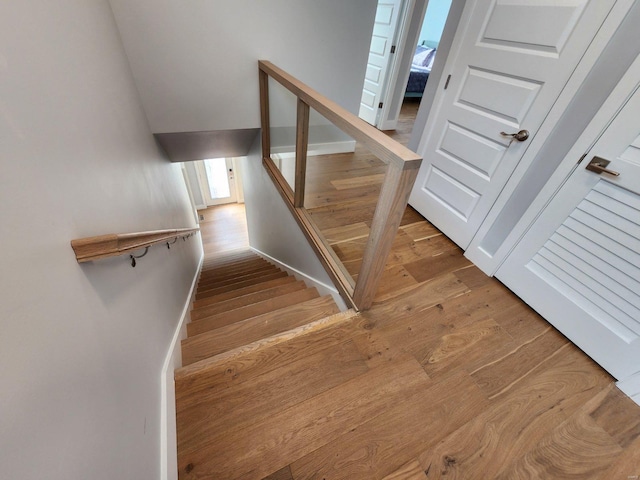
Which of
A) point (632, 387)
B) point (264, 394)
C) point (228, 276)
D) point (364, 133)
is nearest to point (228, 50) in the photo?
Result: point (364, 133)

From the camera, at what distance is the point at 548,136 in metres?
1.46

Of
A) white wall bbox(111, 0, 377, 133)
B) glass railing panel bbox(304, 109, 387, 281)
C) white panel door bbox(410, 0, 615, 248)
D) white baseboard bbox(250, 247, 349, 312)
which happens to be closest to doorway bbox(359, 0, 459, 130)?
white wall bbox(111, 0, 377, 133)

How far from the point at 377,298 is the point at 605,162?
1.30 metres

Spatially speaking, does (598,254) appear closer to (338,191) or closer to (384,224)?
(384,224)

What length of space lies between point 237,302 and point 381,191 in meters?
1.55

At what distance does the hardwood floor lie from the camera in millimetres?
1038

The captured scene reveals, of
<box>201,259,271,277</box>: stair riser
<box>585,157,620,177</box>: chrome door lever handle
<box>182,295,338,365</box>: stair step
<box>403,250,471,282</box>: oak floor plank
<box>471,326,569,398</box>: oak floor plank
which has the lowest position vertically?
<box>201,259,271,277</box>: stair riser

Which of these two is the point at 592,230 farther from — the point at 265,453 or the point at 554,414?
the point at 265,453

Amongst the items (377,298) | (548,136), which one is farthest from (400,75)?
(377,298)

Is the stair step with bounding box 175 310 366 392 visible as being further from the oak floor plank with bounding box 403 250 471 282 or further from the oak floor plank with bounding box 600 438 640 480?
the oak floor plank with bounding box 600 438 640 480

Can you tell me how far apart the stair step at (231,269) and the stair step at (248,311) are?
1.68 meters

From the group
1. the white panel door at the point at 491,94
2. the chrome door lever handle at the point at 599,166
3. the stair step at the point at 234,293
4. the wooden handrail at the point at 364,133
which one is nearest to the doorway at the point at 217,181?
the stair step at the point at 234,293

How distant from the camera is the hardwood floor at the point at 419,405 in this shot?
104 centimetres

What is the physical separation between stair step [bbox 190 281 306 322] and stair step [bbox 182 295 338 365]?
48cm
